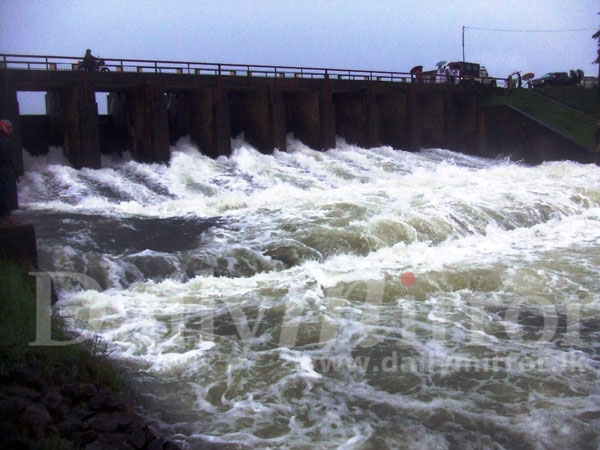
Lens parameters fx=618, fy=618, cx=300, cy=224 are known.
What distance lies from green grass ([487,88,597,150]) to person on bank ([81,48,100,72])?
19.3m

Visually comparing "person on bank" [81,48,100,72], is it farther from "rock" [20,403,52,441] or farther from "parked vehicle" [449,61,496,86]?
"parked vehicle" [449,61,496,86]

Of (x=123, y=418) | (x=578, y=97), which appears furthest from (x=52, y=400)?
(x=578, y=97)

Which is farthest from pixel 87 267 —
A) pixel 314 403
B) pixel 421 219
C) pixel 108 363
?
pixel 421 219

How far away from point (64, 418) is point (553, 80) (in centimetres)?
3925

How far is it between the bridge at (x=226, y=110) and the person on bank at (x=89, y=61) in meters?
0.25

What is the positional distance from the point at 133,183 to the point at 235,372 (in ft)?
38.6

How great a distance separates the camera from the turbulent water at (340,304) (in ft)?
18.1

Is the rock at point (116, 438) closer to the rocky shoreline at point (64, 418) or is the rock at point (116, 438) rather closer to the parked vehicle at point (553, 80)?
the rocky shoreline at point (64, 418)

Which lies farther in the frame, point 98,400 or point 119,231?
point 119,231

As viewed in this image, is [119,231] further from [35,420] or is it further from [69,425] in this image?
[35,420]

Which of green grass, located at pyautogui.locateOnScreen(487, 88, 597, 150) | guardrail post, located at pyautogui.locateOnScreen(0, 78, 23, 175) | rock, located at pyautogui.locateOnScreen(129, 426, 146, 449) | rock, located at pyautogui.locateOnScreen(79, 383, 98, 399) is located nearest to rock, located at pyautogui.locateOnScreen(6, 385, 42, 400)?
rock, located at pyautogui.locateOnScreen(79, 383, 98, 399)

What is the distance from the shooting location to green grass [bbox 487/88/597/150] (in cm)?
2692

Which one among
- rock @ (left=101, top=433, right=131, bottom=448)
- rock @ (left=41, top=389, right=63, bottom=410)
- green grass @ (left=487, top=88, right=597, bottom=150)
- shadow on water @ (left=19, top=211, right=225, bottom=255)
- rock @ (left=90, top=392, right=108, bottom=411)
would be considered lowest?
rock @ (left=101, top=433, right=131, bottom=448)

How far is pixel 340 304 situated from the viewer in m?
8.62
